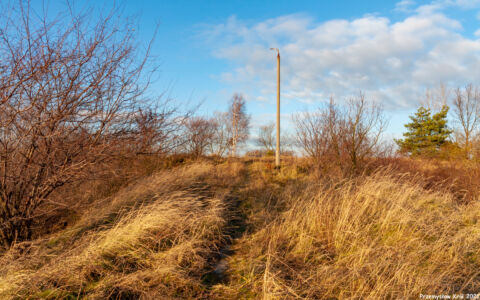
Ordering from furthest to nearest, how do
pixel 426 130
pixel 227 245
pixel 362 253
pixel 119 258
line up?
pixel 426 130 → pixel 227 245 → pixel 119 258 → pixel 362 253

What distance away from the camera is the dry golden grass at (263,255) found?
8.57 feet

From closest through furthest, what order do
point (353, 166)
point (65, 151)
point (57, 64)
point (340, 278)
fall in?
point (340, 278), point (57, 64), point (65, 151), point (353, 166)

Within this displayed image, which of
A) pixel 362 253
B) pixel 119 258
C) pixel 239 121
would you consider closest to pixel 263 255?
pixel 362 253

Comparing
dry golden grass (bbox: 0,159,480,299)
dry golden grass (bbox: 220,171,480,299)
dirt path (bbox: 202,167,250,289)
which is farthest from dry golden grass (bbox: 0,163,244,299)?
dry golden grass (bbox: 220,171,480,299)

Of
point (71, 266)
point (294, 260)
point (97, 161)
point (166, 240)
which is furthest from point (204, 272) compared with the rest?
point (97, 161)

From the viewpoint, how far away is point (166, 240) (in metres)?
3.89

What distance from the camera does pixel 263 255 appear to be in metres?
3.71

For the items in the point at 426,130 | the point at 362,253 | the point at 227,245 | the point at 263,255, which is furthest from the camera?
the point at 426,130

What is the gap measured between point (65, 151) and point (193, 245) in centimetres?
231

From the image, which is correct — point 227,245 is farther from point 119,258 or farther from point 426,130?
point 426,130

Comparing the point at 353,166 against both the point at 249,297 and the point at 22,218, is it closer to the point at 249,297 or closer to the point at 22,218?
the point at 249,297

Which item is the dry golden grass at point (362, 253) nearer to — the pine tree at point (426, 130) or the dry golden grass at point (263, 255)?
the dry golden grass at point (263, 255)

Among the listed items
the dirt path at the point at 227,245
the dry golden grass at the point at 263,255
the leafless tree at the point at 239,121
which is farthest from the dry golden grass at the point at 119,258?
the leafless tree at the point at 239,121

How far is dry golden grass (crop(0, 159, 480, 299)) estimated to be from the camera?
2.61 m
